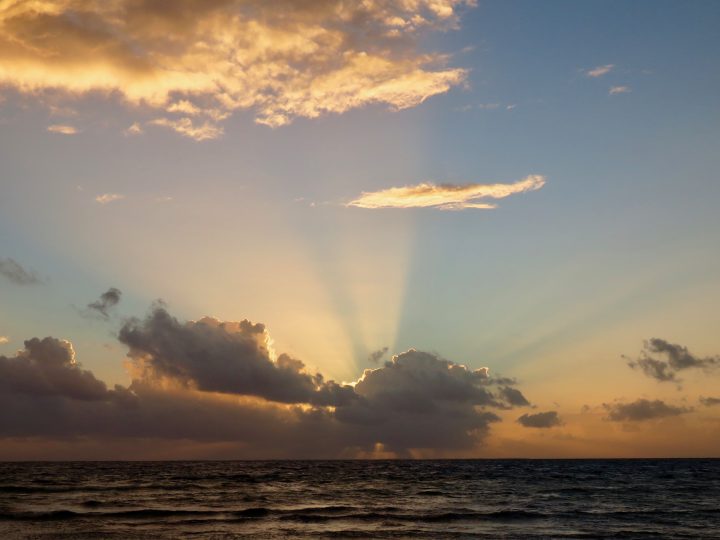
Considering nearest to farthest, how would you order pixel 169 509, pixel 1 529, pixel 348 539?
pixel 348 539 < pixel 1 529 < pixel 169 509

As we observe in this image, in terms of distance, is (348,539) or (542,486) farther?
(542,486)

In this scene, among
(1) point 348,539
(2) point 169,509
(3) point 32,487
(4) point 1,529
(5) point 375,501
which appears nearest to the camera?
(1) point 348,539

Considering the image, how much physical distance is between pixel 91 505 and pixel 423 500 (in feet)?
124

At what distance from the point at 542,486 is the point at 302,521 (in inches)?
2386

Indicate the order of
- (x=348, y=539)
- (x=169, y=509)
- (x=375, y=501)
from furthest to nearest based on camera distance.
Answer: (x=375, y=501), (x=169, y=509), (x=348, y=539)

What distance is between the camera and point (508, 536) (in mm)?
46156

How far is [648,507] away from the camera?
68750 millimetres

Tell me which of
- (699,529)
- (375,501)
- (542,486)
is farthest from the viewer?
(542,486)

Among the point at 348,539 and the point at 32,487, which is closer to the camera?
the point at 348,539

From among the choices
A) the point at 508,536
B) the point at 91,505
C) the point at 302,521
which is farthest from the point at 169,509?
the point at 508,536

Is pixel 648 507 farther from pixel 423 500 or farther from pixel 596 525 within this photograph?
pixel 423 500

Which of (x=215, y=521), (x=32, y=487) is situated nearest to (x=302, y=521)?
(x=215, y=521)

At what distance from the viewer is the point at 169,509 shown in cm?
6175

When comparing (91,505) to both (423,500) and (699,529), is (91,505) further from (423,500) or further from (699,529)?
(699,529)
